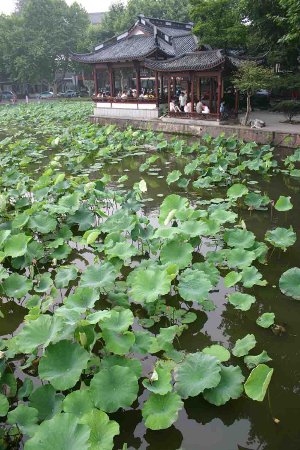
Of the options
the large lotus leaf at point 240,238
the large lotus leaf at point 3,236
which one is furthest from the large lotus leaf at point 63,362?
the large lotus leaf at point 240,238

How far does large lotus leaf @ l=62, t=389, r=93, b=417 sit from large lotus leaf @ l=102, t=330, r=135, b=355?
44 centimetres

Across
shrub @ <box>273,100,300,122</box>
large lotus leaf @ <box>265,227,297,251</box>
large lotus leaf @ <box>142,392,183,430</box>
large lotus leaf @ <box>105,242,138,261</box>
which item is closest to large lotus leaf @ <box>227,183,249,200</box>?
large lotus leaf @ <box>265,227,297,251</box>

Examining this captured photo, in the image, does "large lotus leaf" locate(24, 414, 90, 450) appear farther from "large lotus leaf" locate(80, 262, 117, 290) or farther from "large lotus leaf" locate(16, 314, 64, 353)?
"large lotus leaf" locate(80, 262, 117, 290)

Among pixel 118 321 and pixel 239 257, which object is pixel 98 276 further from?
pixel 239 257

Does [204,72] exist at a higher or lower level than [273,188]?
higher

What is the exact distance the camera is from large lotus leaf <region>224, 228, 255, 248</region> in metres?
5.17

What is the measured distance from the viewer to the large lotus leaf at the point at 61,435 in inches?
85.4

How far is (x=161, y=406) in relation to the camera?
2922 mm

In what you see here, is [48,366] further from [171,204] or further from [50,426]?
[171,204]

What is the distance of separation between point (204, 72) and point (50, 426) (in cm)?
1611

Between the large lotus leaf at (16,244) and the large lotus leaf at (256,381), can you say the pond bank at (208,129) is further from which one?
the large lotus leaf at (256,381)

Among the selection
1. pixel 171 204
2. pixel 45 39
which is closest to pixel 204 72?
pixel 171 204

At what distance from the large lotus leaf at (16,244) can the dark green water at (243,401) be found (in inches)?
25.8

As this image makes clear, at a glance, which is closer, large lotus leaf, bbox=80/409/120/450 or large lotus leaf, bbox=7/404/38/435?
large lotus leaf, bbox=80/409/120/450
